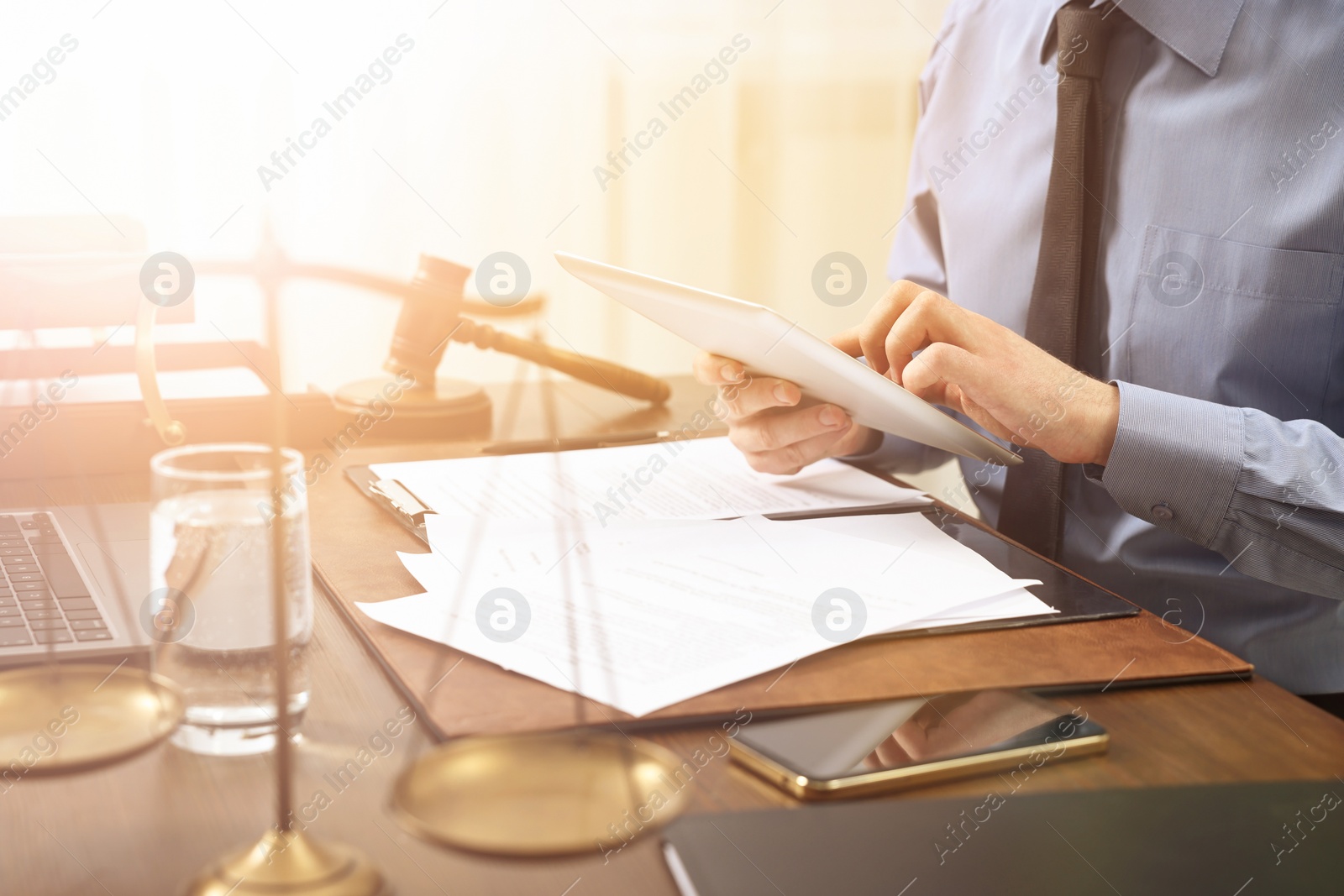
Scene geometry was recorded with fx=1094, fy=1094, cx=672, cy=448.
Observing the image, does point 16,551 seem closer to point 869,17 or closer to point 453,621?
point 453,621

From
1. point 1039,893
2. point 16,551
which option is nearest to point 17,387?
point 16,551

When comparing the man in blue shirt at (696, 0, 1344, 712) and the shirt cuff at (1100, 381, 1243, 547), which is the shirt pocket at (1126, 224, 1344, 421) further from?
the shirt cuff at (1100, 381, 1243, 547)

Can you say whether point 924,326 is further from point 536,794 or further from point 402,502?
point 536,794

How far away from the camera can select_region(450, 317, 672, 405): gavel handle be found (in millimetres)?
1310

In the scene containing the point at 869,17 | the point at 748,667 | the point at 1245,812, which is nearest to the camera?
the point at 1245,812

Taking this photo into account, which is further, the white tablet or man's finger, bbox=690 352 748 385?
man's finger, bbox=690 352 748 385

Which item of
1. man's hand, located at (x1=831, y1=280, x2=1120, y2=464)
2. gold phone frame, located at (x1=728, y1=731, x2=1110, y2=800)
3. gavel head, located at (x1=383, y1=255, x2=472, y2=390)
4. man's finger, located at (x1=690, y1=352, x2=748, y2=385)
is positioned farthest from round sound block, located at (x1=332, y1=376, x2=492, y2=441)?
gold phone frame, located at (x1=728, y1=731, x2=1110, y2=800)

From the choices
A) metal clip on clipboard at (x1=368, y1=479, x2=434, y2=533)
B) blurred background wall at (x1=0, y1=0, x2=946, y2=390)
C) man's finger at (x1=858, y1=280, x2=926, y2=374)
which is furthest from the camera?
blurred background wall at (x1=0, y1=0, x2=946, y2=390)

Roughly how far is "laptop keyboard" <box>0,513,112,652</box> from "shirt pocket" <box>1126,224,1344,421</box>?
0.98 metres

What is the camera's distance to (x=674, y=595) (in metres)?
0.75

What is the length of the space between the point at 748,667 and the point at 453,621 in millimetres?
188

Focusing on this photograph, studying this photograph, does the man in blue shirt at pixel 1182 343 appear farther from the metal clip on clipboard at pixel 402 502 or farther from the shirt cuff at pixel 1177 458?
the metal clip on clipboard at pixel 402 502

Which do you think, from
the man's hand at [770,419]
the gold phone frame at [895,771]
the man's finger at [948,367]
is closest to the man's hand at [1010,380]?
the man's finger at [948,367]

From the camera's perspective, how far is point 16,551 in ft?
2.60
